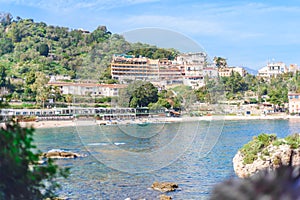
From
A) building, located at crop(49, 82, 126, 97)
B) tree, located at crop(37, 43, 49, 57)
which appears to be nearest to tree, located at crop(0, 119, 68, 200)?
building, located at crop(49, 82, 126, 97)

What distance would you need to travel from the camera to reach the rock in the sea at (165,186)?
13.7 m

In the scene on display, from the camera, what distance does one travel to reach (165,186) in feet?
45.8

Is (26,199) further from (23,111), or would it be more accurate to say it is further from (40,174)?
(23,111)

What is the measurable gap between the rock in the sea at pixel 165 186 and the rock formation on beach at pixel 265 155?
2227 mm

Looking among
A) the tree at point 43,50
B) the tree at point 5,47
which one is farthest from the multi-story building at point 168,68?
the tree at point 5,47

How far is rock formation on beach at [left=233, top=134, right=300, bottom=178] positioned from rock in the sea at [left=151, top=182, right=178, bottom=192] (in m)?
2.23

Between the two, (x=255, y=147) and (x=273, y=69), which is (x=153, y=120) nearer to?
(x=255, y=147)

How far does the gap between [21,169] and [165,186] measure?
974 centimetres

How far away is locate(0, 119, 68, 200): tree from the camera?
4438 mm

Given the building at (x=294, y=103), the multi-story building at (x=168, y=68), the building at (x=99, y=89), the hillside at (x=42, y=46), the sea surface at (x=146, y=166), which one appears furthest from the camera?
the hillside at (x=42, y=46)

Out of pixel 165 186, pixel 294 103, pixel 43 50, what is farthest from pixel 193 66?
pixel 43 50

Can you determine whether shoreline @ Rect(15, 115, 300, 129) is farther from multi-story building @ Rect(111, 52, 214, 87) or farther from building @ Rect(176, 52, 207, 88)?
multi-story building @ Rect(111, 52, 214, 87)

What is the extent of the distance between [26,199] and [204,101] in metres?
11.0

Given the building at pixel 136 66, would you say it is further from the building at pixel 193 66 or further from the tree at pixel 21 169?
the tree at pixel 21 169
